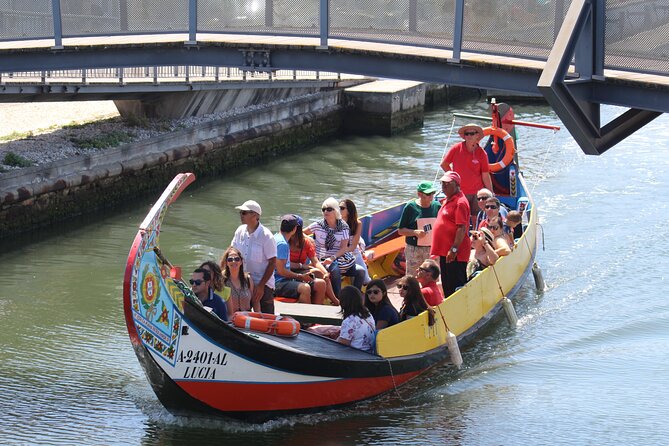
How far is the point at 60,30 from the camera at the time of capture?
1457 centimetres

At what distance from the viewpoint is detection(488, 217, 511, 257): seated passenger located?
13336mm

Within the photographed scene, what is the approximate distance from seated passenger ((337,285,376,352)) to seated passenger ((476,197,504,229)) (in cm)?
301

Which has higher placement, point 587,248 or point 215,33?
point 215,33

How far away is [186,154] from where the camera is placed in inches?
824

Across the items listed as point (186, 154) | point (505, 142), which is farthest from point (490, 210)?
point (186, 154)

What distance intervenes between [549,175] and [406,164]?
314 cm

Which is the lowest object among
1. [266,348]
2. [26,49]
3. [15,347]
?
[15,347]

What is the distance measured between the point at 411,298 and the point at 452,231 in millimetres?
1137

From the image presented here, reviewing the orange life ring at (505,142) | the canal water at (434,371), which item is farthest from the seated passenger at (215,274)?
the orange life ring at (505,142)

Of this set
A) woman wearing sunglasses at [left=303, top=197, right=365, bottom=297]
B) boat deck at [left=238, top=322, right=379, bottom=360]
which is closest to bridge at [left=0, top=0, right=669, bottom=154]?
woman wearing sunglasses at [left=303, top=197, right=365, bottom=297]

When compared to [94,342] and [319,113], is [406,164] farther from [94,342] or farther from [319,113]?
[94,342]

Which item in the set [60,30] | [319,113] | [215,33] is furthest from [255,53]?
[319,113]

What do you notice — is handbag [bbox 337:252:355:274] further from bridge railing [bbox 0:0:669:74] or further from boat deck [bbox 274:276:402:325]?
bridge railing [bbox 0:0:669:74]

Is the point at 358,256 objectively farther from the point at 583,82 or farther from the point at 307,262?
the point at 583,82
